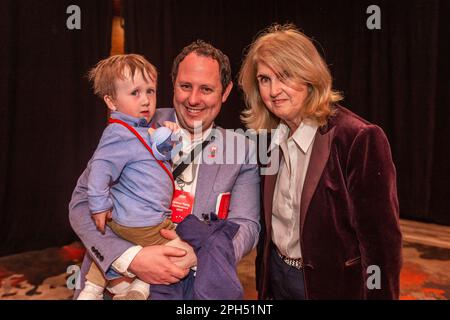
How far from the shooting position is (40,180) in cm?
476

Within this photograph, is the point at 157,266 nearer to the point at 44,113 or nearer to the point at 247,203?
the point at 247,203

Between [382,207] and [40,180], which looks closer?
[382,207]

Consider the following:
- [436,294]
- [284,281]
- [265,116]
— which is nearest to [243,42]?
[436,294]

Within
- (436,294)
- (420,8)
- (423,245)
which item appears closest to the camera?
(436,294)

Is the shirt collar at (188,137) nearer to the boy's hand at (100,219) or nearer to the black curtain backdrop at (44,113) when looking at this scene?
the boy's hand at (100,219)

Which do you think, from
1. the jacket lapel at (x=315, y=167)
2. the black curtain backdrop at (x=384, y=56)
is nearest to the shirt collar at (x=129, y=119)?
the jacket lapel at (x=315, y=167)

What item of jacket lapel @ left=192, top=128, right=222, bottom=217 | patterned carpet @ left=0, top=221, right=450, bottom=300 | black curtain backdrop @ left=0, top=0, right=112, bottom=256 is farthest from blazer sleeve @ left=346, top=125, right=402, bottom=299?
black curtain backdrop @ left=0, top=0, right=112, bottom=256

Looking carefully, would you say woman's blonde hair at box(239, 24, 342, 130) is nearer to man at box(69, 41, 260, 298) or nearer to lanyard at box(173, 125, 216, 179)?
man at box(69, 41, 260, 298)

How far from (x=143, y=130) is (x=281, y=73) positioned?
61cm

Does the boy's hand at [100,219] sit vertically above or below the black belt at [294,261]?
above

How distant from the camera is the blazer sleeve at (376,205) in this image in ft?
5.13

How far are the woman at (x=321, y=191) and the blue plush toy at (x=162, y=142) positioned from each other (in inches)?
17.6

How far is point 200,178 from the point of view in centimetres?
178
